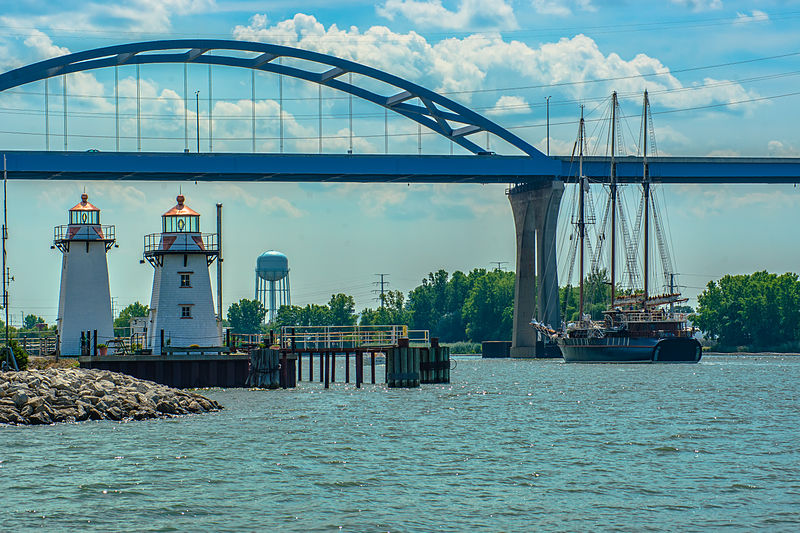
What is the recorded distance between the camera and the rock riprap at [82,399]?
128ft

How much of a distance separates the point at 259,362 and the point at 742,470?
29884 millimetres

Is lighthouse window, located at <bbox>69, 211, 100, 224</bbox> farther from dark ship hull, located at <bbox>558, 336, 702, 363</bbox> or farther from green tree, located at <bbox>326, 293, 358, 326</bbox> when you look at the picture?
green tree, located at <bbox>326, 293, 358, 326</bbox>

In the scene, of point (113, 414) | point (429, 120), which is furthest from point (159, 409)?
point (429, 120)

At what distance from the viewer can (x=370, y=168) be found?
303 feet

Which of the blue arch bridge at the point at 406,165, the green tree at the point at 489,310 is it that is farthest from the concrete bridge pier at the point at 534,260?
the green tree at the point at 489,310

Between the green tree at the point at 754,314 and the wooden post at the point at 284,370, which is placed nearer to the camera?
the wooden post at the point at 284,370

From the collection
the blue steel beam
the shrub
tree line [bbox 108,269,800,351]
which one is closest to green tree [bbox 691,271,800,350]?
tree line [bbox 108,269,800,351]

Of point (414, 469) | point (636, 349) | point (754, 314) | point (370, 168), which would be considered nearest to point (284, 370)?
point (414, 469)

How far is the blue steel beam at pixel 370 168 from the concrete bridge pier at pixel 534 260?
169cm

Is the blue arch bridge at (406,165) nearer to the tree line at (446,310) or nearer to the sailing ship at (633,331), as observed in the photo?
the sailing ship at (633,331)

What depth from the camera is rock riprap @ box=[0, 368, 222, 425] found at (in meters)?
39.2

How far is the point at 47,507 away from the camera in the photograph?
78.2ft

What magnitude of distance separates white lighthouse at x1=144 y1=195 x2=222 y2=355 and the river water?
7.10 meters

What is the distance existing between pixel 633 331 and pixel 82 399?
64880 mm
